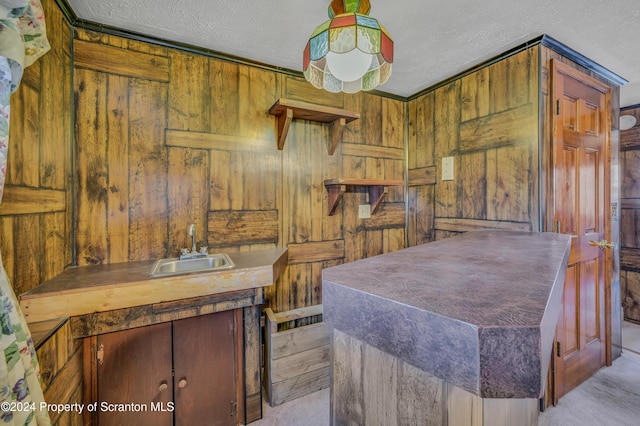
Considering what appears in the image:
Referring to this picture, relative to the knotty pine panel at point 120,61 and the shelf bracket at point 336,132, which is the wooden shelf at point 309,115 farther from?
the knotty pine panel at point 120,61

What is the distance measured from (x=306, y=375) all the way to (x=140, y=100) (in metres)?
2.16

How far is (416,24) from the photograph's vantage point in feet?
5.30

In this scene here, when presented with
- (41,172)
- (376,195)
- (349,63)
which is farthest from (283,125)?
(41,172)

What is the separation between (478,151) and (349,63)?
1.44 m

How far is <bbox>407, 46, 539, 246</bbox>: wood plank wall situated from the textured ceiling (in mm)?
248

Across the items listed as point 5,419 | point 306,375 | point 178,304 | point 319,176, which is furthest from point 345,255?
point 5,419

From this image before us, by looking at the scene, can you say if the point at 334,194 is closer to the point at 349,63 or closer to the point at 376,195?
the point at 376,195

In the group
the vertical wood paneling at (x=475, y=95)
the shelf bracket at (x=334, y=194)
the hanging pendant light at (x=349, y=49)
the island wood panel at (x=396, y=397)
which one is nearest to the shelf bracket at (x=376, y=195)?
the shelf bracket at (x=334, y=194)

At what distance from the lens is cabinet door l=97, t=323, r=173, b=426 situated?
1311 millimetres

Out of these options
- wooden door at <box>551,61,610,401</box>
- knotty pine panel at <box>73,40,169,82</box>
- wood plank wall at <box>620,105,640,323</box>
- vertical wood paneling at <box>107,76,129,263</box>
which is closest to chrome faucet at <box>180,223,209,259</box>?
vertical wood paneling at <box>107,76,129,263</box>

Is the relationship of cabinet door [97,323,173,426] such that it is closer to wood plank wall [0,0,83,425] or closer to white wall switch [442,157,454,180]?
wood plank wall [0,0,83,425]

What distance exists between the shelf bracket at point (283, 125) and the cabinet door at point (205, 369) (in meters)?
1.27

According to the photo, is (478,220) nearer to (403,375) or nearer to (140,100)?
(403,375)

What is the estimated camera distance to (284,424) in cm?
165
